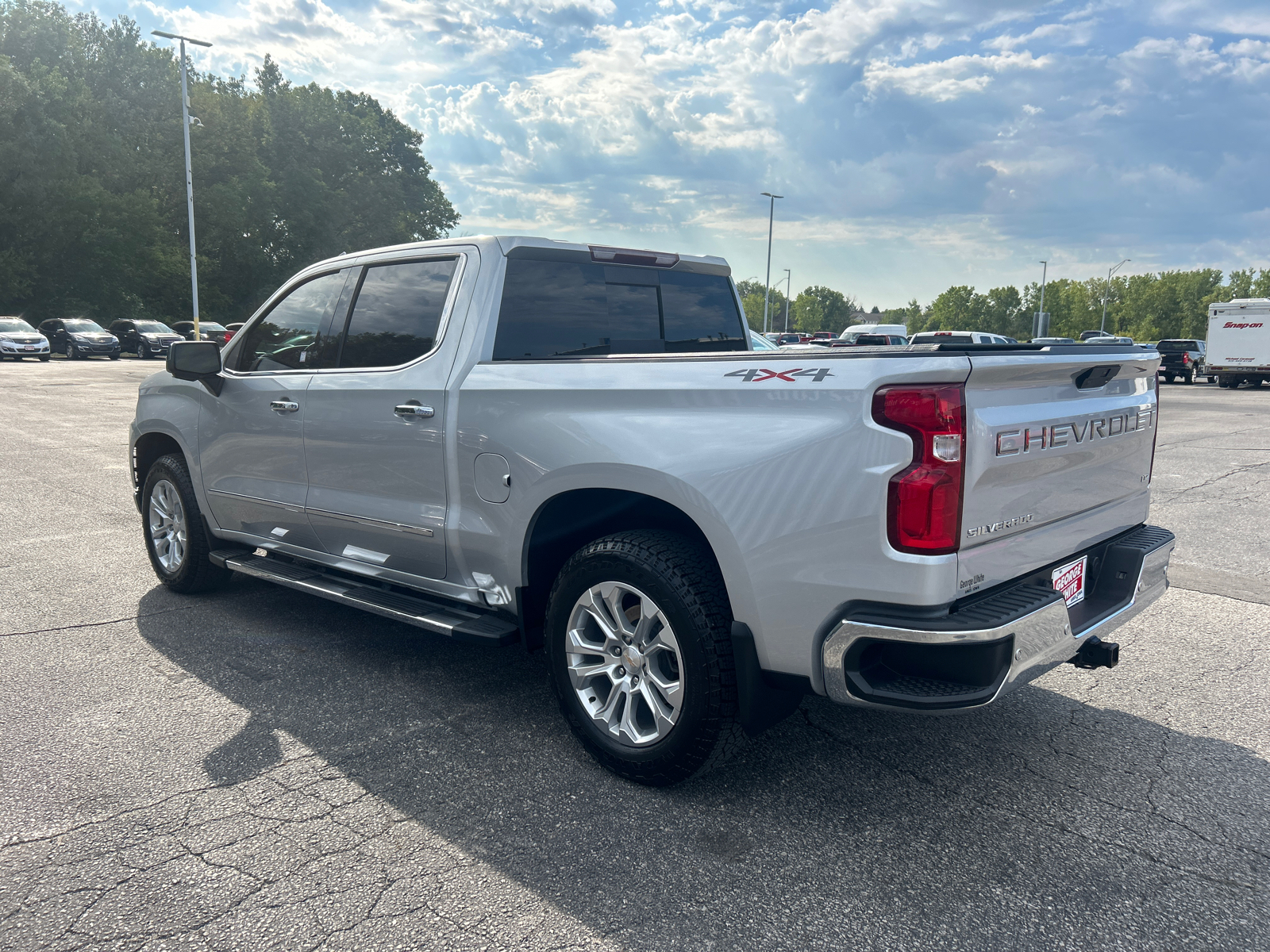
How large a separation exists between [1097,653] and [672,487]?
5.14 ft

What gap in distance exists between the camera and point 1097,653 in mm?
3107

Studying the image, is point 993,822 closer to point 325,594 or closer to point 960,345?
point 960,345

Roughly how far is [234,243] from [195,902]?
5637cm

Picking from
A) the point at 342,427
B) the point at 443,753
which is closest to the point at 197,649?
the point at 342,427

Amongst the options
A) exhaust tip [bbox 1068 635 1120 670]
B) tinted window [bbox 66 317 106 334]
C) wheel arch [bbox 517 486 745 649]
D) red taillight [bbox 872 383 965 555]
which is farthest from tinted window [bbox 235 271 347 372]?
tinted window [bbox 66 317 106 334]

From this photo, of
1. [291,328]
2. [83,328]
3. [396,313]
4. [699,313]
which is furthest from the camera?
[83,328]

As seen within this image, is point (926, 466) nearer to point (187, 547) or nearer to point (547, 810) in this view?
point (547, 810)

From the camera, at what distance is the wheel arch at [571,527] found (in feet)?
10.9

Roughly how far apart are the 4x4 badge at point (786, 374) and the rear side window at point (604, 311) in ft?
→ 4.22

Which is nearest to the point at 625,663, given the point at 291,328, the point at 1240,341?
the point at 291,328

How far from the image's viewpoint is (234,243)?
52406mm

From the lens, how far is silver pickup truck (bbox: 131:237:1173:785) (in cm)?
258

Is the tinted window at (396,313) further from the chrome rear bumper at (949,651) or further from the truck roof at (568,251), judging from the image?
the chrome rear bumper at (949,651)

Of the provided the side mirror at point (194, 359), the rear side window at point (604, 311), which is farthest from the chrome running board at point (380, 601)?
the rear side window at point (604, 311)
